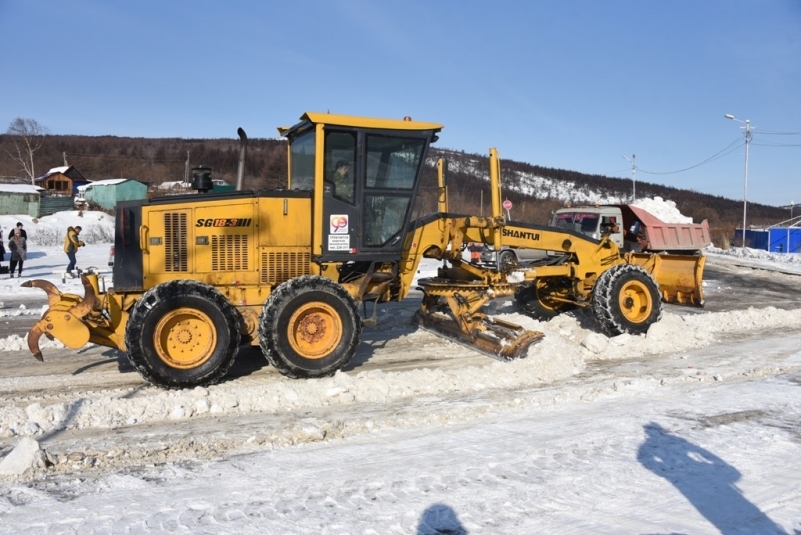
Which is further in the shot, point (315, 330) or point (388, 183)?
point (388, 183)

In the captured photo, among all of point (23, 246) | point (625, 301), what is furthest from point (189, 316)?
point (23, 246)

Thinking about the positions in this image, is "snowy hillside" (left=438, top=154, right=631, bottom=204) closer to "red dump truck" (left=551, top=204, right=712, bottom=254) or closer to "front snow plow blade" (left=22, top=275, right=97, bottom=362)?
"red dump truck" (left=551, top=204, right=712, bottom=254)

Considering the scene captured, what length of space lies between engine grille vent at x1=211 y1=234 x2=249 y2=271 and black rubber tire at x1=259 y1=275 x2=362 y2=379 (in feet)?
2.16

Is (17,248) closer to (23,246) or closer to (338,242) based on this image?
(23,246)

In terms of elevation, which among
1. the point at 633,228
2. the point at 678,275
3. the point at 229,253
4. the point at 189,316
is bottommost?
the point at 189,316

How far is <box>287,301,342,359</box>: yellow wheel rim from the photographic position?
7014 mm

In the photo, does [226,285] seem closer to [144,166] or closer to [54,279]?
[54,279]

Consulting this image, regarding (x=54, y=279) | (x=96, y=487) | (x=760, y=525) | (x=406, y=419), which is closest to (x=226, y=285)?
(x=406, y=419)

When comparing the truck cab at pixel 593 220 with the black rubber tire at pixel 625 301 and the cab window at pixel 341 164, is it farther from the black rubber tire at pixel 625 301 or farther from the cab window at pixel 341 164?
the cab window at pixel 341 164

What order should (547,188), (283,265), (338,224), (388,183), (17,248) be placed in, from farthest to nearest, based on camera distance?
(547,188) → (17,248) → (388,183) → (338,224) → (283,265)

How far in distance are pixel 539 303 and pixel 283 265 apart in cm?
520

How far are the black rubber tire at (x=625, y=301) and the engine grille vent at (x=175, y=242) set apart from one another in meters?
5.69

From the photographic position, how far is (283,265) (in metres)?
7.44

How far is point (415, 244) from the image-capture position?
333 inches
